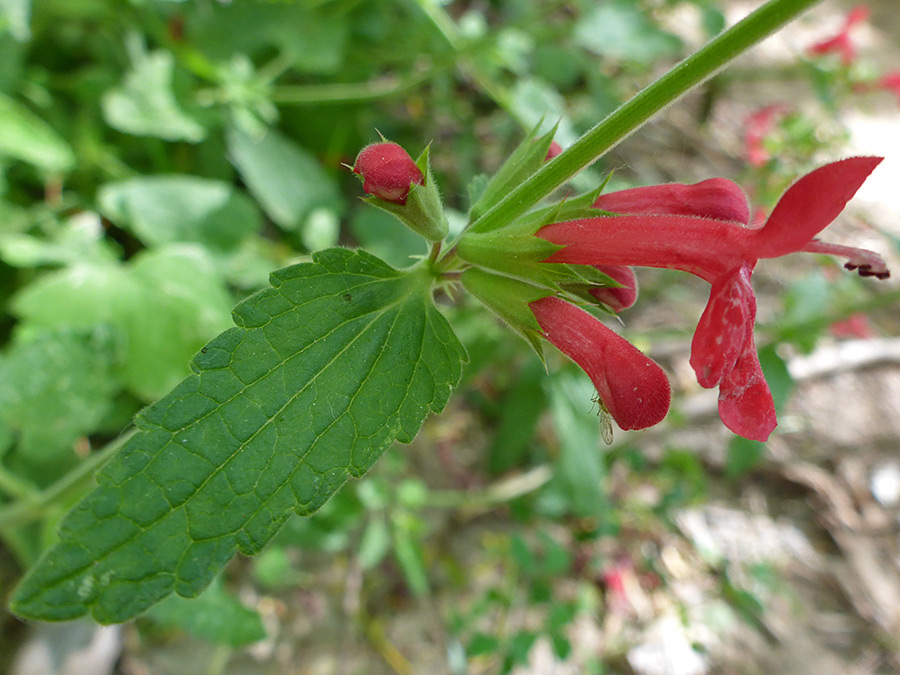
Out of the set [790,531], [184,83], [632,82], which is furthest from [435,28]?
[790,531]

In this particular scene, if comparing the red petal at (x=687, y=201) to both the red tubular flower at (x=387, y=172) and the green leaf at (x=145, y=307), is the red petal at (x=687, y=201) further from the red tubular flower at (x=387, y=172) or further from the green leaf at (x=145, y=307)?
the green leaf at (x=145, y=307)

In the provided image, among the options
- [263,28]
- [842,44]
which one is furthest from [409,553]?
[842,44]

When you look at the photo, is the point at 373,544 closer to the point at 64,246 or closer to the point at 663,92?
the point at 64,246

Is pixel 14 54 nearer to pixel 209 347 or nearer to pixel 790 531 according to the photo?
pixel 209 347

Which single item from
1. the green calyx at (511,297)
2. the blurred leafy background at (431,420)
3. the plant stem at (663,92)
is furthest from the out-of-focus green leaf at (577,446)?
the plant stem at (663,92)

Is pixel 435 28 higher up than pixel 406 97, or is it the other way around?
pixel 435 28

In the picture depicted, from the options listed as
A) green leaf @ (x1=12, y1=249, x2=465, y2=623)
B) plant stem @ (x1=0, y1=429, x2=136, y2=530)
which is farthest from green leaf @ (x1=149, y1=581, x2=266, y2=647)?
green leaf @ (x1=12, y1=249, x2=465, y2=623)
